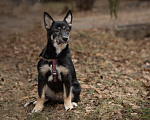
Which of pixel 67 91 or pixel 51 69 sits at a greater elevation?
pixel 51 69

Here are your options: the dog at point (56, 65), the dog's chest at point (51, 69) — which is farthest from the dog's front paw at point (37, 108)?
the dog's chest at point (51, 69)

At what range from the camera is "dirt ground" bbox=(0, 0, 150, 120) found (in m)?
3.58

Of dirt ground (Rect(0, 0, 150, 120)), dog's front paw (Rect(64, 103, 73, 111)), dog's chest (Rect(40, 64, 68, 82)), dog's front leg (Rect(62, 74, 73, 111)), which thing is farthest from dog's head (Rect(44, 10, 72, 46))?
dirt ground (Rect(0, 0, 150, 120))

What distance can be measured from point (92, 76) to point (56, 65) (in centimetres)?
203

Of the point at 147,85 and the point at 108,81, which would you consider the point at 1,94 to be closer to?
the point at 108,81

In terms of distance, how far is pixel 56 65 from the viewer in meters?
3.46

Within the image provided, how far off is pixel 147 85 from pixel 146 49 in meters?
3.64

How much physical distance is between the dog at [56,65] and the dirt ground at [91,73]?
0.30m

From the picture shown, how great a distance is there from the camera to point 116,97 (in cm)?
416

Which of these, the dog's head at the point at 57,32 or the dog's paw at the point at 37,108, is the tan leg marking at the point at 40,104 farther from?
the dog's head at the point at 57,32

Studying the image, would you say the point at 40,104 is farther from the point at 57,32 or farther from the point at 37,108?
the point at 57,32

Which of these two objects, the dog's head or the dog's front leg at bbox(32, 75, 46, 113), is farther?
the dog's front leg at bbox(32, 75, 46, 113)

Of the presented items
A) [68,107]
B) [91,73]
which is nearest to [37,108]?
[68,107]

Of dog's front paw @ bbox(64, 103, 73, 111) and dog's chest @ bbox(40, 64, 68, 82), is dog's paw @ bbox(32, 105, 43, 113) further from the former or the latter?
dog's chest @ bbox(40, 64, 68, 82)
